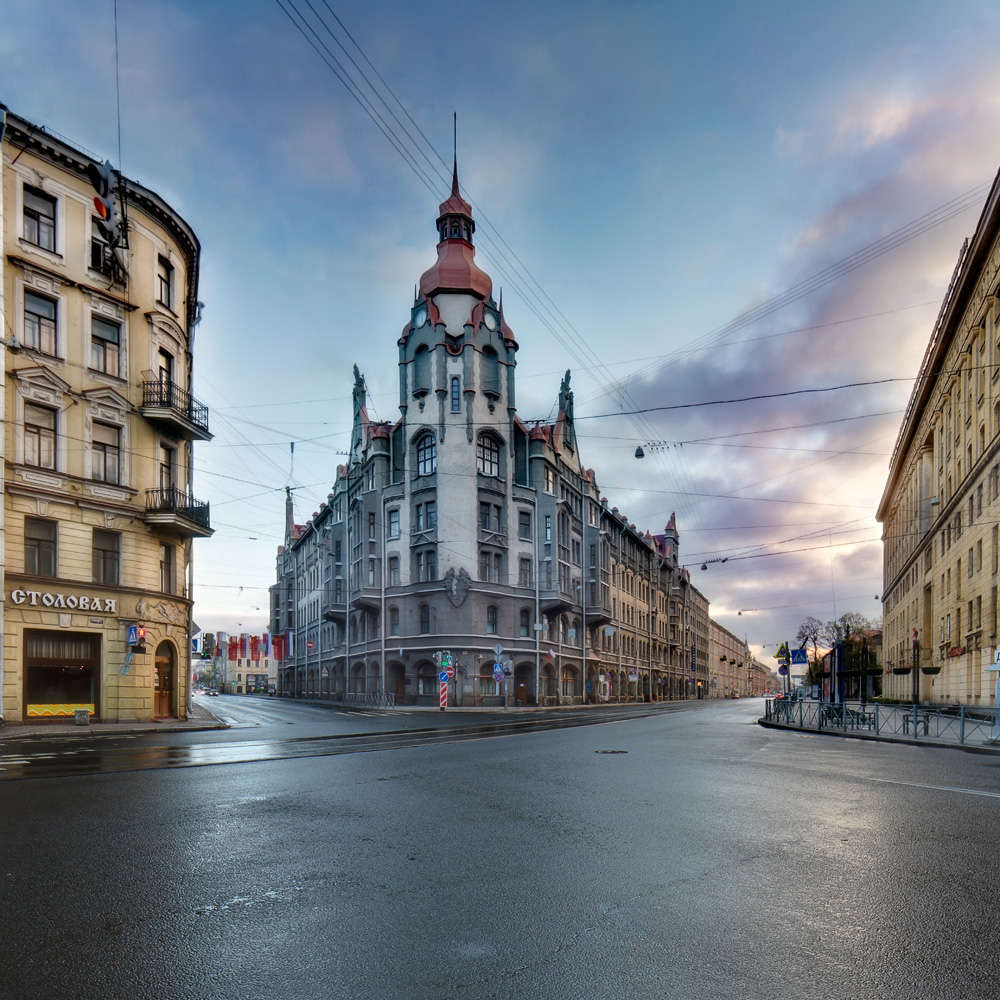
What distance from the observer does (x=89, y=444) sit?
28.3m

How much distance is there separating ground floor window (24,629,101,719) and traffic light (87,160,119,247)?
14224mm

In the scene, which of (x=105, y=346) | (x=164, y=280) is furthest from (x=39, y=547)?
(x=164, y=280)

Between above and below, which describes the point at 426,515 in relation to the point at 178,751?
above

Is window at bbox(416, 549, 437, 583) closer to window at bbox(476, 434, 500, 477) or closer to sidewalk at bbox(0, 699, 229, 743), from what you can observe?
window at bbox(476, 434, 500, 477)

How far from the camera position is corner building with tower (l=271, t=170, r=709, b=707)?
167ft

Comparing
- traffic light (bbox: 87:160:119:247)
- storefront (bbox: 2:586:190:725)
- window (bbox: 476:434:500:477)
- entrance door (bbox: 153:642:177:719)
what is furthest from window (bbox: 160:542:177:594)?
window (bbox: 476:434:500:477)

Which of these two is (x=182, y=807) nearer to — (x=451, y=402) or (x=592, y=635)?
(x=451, y=402)

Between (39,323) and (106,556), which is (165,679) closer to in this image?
(106,556)

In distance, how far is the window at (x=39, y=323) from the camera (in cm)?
2702

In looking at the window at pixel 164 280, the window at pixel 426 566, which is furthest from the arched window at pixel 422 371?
the window at pixel 164 280

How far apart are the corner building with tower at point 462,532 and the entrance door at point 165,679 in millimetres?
17101

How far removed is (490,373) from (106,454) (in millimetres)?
29542

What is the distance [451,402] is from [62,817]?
148ft

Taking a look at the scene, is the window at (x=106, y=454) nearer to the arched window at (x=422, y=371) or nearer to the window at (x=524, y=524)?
the arched window at (x=422, y=371)
